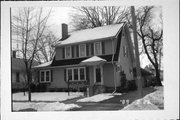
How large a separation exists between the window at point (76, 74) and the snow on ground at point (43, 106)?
0.85 meters

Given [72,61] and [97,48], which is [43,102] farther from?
[97,48]

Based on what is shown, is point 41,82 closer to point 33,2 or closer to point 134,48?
point 33,2

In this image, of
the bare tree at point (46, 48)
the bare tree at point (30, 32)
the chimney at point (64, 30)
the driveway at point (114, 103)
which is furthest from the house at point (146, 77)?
the bare tree at point (30, 32)

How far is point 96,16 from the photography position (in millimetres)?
6480

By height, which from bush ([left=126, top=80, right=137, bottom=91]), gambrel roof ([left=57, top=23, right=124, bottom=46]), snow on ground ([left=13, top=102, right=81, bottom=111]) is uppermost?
gambrel roof ([left=57, top=23, right=124, bottom=46])

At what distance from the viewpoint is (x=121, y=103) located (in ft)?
20.1

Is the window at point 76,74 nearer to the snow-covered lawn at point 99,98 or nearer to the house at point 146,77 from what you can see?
the snow-covered lawn at point 99,98

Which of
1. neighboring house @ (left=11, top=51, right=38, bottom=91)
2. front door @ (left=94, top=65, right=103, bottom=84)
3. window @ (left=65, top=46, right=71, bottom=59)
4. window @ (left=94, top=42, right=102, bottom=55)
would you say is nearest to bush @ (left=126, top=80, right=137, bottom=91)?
front door @ (left=94, top=65, right=103, bottom=84)

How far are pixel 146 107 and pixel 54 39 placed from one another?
3063 mm

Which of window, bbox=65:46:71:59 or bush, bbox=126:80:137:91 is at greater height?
window, bbox=65:46:71:59

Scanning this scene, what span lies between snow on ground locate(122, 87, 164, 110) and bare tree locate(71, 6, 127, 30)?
2.15 m

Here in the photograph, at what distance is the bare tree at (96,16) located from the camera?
6191 mm

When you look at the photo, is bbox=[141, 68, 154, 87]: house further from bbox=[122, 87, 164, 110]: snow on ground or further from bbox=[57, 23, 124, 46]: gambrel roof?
bbox=[57, 23, 124, 46]: gambrel roof

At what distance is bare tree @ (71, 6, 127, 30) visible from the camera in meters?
6.19
